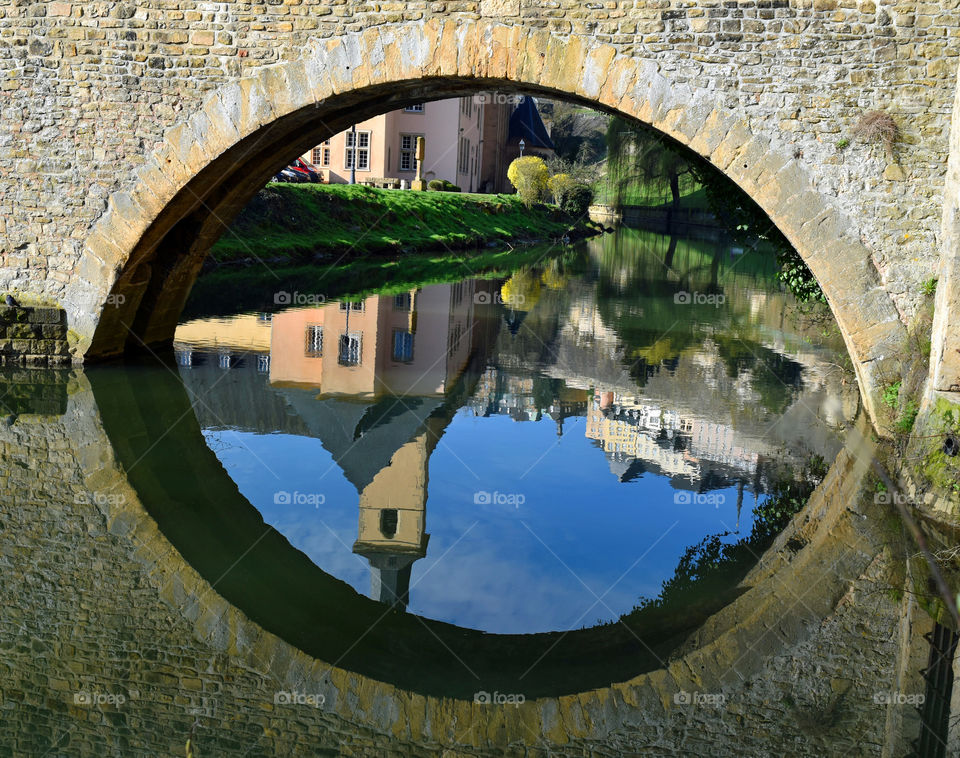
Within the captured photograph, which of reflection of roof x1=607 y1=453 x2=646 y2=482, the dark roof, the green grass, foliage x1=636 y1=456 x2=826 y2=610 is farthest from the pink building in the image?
foliage x1=636 y1=456 x2=826 y2=610

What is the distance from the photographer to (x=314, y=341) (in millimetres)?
13250

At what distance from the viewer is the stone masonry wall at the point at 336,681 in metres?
4.23

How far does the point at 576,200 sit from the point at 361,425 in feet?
121

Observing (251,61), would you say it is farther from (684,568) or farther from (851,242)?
(684,568)

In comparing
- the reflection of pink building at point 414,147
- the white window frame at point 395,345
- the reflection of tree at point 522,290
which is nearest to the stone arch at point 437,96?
the white window frame at point 395,345

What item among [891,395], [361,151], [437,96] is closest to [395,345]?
[437,96]

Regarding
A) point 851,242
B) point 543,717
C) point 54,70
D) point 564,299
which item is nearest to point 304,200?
point 564,299

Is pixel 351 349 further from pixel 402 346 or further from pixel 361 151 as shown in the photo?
pixel 361 151

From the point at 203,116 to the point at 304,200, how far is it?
1489 cm

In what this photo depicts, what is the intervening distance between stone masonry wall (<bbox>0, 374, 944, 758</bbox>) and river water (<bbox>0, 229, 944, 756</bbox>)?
15mm

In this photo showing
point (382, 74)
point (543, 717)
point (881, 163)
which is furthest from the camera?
point (382, 74)

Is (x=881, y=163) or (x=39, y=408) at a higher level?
(x=881, y=163)

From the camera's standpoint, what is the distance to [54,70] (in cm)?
965

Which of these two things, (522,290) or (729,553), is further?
(522,290)
